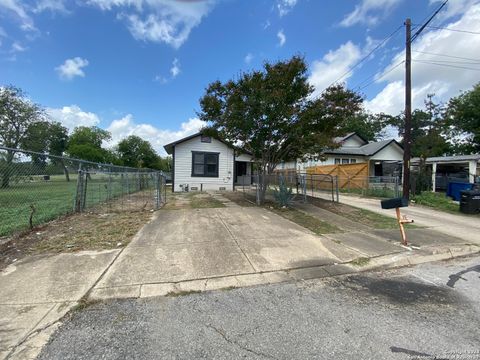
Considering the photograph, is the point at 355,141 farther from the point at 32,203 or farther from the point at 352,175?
the point at 32,203

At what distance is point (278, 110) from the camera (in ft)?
29.8

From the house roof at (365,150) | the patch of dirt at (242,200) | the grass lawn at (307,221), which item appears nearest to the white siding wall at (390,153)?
the house roof at (365,150)

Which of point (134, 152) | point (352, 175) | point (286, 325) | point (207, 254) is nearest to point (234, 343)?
point (286, 325)

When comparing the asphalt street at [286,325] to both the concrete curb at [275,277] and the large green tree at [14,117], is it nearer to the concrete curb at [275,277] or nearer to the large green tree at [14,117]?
the concrete curb at [275,277]

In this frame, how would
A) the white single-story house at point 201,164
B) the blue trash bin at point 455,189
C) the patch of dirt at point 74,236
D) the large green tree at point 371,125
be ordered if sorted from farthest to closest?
1. the large green tree at point 371,125
2. the white single-story house at point 201,164
3. the blue trash bin at point 455,189
4. the patch of dirt at point 74,236

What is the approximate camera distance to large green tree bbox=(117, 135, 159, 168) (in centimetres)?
5959

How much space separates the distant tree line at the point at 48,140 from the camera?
94.9ft

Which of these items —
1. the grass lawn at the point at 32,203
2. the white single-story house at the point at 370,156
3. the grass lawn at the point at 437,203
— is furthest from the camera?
the white single-story house at the point at 370,156

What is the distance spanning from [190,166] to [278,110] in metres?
9.40

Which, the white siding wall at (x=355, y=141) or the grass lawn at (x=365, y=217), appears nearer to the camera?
the grass lawn at (x=365, y=217)

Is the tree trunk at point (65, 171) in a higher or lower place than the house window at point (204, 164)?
lower

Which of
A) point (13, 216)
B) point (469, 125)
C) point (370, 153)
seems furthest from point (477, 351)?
point (469, 125)

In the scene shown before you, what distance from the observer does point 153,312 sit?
2.81 m

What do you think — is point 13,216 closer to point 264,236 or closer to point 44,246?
point 44,246
